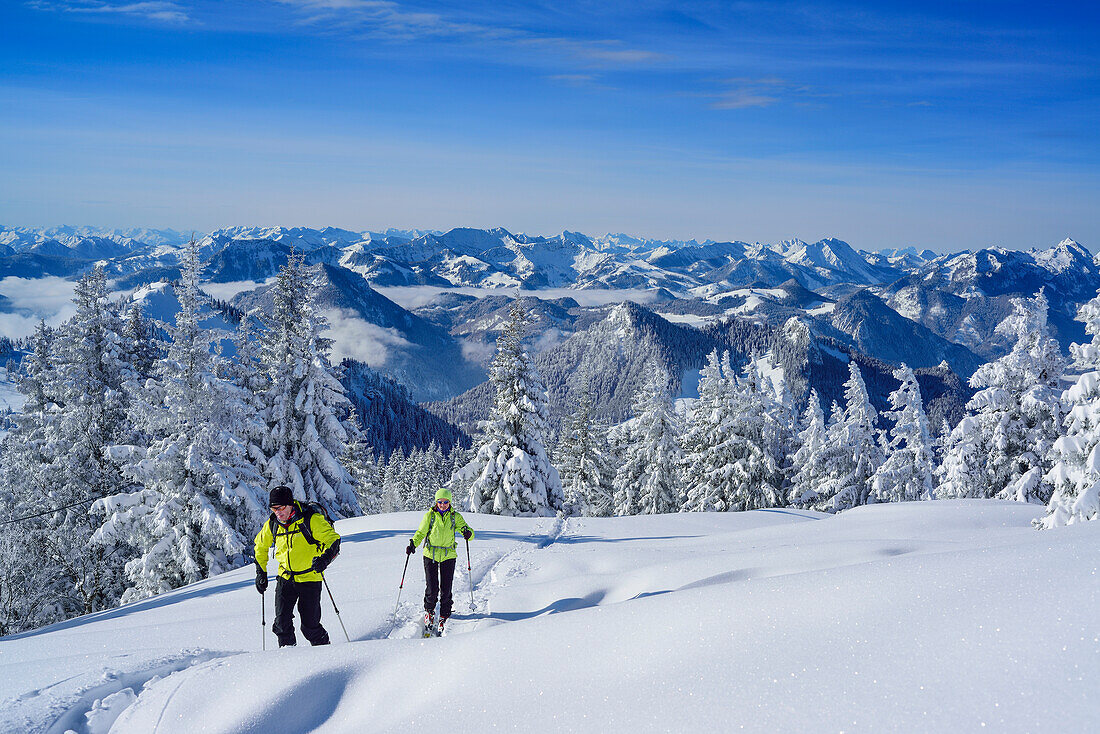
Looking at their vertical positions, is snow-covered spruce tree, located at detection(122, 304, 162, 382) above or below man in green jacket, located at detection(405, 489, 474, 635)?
above

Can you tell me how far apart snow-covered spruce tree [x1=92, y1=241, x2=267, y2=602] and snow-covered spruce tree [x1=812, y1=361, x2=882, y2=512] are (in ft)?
86.1

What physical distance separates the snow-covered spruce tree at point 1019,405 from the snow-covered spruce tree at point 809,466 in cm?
758

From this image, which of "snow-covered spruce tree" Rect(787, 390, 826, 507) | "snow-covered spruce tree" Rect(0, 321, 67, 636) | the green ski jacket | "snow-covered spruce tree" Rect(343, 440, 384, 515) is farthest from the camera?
"snow-covered spruce tree" Rect(343, 440, 384, 515)

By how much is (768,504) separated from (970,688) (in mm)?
26867

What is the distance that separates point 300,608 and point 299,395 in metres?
15.1

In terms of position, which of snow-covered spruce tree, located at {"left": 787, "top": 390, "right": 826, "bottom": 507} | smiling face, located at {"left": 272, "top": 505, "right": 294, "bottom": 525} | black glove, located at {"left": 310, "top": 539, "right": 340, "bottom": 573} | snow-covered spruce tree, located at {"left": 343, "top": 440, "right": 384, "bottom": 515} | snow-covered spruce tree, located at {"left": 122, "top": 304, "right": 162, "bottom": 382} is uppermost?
snow-covered spruce tree, located at {"left": 122, "top": 304, "right": 162, "bottom": 382}

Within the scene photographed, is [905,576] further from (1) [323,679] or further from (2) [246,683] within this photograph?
(2) [246,683]

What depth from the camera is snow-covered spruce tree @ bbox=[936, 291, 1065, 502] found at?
71.1ft

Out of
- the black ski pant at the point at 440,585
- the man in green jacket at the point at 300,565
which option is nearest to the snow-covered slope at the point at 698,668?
the man in green jacket at the point at 300,565

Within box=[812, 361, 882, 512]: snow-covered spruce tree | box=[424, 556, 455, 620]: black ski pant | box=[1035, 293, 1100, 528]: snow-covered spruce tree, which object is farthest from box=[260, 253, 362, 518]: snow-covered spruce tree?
box=[812, 361, 882, 512]: snow-covered spruce tree

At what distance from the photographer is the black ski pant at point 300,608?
733 centimetres

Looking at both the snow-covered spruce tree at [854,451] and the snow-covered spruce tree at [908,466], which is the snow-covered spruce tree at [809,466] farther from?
the snow-covered spruce tree at [908,466]

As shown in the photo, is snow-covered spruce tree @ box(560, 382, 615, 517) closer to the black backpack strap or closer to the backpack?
the backpack

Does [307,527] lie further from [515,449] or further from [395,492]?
[395,492]
